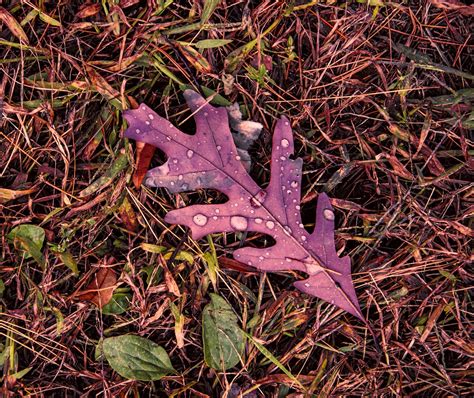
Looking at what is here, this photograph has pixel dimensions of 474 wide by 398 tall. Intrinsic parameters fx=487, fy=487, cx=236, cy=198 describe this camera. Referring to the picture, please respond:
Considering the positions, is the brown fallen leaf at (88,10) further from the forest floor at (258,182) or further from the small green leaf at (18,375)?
the small green leaf at (18,375)

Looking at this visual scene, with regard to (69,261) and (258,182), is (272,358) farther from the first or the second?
(69,261)

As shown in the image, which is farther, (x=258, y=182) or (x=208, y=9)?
(x=258, y=182)

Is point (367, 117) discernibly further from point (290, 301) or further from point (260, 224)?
point (290, 301)

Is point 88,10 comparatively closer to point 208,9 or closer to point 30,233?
point 208,9

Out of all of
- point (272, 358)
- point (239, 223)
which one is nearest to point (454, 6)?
point (239, 223)

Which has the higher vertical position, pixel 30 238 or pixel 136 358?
pixel 30 238

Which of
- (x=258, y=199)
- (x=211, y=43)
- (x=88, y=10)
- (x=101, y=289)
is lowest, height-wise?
(x=101, y=289)

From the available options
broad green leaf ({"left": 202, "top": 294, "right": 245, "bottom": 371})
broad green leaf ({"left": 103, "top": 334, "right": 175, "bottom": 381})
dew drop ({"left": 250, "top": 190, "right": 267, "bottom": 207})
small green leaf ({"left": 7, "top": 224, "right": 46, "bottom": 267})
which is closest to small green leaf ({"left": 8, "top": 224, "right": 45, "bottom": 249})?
small green leaf ({"left": 7, "top": 224, "right": 46, "bottom": 267})
